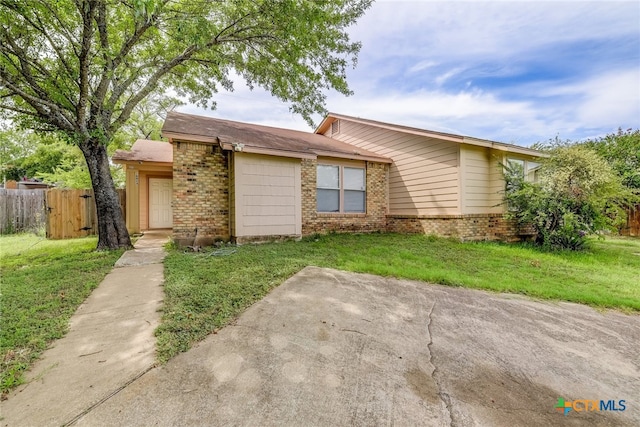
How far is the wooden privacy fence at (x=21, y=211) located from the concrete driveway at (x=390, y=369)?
42.8 ft

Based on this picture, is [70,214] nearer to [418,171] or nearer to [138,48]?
[138,48]

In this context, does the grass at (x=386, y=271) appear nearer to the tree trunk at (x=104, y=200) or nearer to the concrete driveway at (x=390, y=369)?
the concrete driveway at (x=390, y=369)

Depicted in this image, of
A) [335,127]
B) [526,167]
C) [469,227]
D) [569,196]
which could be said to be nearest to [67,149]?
[335,127]

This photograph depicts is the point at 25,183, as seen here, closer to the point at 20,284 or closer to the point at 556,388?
the point at 20,284

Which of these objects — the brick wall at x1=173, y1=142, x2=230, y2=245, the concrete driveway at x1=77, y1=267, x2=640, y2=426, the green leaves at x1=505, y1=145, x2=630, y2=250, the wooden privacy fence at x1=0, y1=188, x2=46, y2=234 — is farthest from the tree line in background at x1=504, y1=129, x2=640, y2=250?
the wooden privacy fence at x1=0, y1=188, x2=46, y2=234

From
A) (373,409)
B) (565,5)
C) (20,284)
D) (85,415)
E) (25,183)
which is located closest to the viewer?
(85,415)

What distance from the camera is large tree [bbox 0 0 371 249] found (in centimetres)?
609

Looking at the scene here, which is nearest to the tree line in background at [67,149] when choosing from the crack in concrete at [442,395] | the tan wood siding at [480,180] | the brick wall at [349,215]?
the brick wall at [349,215]

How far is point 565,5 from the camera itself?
6.69m

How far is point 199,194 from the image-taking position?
7422mm

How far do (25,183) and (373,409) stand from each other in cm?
3241

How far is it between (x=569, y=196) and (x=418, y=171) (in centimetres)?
401

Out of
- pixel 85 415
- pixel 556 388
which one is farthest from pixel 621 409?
pixel 85 415

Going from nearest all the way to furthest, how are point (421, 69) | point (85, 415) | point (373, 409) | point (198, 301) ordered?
1. point (85, 415)
2. point (373, 409)
3. point (198, 301)
4. point (421, 69)
